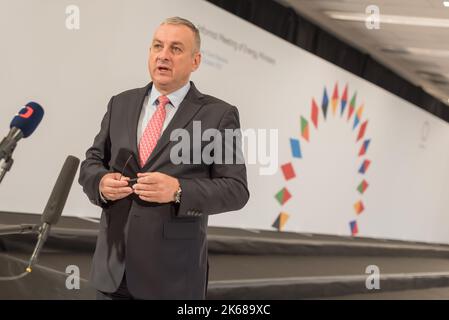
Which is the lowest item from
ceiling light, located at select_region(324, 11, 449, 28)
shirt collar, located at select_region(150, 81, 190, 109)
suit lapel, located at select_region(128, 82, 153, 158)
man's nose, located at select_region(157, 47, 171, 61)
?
suit lapel, located at select_region(128, 82, 153, 158)

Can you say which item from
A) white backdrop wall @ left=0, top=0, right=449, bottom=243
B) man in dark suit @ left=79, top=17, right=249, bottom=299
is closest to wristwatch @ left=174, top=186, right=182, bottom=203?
man in dark suit @ left=79, top=17, right=249, bottom=299

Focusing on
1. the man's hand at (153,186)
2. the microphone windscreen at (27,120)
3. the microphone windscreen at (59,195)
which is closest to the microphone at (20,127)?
the microphone windscreen at (27,120)

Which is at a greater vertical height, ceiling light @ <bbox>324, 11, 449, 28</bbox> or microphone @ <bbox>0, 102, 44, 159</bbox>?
ceiling light @ <bbox>324, 11, 449, 28</bbox>

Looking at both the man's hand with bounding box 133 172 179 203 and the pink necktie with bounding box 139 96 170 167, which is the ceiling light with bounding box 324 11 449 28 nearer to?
the pink necktie with bounding box 139 96 170 167

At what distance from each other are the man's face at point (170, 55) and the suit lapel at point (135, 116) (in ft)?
0.18

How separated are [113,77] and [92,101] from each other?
0.27 metres

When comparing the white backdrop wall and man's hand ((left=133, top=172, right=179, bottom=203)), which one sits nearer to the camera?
man's hand ((left=133, top=172, right=179, bottom=203))

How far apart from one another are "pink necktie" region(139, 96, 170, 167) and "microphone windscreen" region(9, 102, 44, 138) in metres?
0.23

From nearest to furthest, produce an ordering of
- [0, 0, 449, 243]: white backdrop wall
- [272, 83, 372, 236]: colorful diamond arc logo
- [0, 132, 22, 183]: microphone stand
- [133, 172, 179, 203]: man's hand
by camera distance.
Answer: [0, 132, 22, 183]: microphone stand
[133, 172, 179, 203]: man's hand
[0, 0, 449, 243]: white backdrop wall
[272, 83, 372, 236]: colorful diamond arc logo

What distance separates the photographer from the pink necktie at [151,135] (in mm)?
1296

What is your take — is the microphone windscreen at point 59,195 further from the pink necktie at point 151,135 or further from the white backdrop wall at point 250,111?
the white backdrop wall at point 250,111

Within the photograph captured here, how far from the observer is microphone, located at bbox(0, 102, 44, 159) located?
3.41 ft

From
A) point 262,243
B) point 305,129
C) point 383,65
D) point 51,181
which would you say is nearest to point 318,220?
point 305,129

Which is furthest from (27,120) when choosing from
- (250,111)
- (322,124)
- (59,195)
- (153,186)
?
(322,124)
